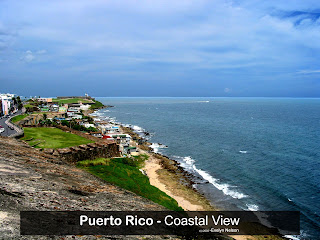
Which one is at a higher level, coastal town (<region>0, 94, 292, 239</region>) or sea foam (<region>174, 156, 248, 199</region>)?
coastal town (<region>0, 94, 292, 239</region>)

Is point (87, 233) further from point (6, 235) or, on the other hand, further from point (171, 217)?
point (171, 217)

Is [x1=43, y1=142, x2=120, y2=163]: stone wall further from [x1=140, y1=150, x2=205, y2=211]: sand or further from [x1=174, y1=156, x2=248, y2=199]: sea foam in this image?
[x1=174, y1=156, x2=248, y2=199]: sea foam

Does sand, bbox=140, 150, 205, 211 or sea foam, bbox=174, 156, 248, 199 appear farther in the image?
sea foam, bbox=174, 156, 248, 199

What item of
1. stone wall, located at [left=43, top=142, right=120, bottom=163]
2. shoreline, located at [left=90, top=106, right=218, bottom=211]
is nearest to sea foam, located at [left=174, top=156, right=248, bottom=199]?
shoreline, located at [left=90, top=106, right=218, bottom=211]

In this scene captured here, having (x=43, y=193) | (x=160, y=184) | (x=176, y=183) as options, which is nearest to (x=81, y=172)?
(x=43, y=193)

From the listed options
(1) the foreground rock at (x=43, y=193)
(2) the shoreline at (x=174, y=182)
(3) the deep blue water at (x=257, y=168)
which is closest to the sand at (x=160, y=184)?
(2) the shoreline at (x=174, y=182)

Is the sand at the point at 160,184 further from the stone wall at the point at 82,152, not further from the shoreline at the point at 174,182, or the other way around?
the stone wall at the point at 82,152

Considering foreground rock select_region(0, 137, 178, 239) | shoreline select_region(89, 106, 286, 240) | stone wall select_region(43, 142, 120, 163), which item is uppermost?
foreground rock select_region(0, 137, 178, 239)
